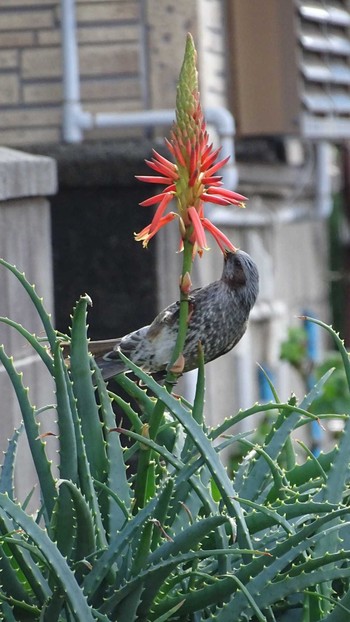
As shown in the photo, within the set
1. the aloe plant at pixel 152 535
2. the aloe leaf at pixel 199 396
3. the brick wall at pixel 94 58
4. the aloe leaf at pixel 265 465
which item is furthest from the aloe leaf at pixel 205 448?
the brick wall at pixel 94 58

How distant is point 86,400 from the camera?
8.25 feet

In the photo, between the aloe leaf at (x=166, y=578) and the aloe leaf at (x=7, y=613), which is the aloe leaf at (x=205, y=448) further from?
the aloe leaf at (x=7, y=613)

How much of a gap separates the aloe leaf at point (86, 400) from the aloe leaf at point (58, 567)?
317 mm

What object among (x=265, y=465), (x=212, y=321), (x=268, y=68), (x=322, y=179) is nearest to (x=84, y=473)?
(x=265, y=465)

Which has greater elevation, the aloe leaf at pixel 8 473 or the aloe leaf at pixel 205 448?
the aloe leaf at pixel 205 448

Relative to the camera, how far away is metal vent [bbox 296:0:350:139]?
323 inches

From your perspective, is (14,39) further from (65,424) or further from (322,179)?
(65,424)

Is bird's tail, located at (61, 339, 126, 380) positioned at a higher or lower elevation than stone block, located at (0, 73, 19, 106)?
lower

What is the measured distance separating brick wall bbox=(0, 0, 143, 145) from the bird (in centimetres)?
376

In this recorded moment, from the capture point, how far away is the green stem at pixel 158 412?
2.26 m

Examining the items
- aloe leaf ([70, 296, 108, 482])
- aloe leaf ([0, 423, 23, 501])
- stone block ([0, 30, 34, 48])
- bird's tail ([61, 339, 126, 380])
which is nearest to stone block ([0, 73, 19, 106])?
stone block ([0, 30, 34, 48])

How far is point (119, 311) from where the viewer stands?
7.31 m

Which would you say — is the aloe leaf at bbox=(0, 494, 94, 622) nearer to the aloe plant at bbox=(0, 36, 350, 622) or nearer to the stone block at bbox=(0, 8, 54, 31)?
the aloe plant at bbox=(0, 36, 350, 622)

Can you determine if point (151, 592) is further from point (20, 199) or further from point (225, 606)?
point (20, 199)
